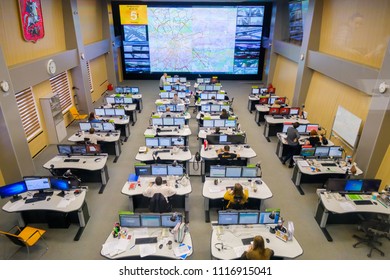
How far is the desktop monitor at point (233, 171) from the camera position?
653 cm

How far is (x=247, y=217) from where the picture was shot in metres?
5.09

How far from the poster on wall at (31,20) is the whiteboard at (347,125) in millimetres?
10368

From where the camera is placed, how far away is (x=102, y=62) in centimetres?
1606

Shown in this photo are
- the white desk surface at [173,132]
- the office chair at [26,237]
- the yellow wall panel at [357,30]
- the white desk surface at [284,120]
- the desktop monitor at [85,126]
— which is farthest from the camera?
the white desk surface at [284,120]

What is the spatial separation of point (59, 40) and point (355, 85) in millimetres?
10812

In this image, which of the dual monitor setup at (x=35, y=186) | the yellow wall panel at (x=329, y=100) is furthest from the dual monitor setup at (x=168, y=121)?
the yellow wall panel at (x=329, y=100)

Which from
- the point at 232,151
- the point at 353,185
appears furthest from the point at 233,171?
the point at 353,185

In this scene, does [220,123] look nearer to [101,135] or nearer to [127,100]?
[101,135]

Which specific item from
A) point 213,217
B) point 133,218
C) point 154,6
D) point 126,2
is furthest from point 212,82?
point 133,218

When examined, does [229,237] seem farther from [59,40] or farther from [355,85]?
[59,40]

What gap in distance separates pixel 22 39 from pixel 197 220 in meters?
7.57

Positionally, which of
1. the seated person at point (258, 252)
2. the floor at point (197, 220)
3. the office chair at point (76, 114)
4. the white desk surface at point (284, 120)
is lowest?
the floor at point (197, 220)

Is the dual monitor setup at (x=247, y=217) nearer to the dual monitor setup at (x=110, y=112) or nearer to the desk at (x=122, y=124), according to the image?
the desk at (x=122, y=124)

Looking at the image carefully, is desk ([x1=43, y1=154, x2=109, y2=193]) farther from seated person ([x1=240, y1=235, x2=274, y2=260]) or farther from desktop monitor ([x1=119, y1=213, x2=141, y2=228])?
seated person ([x1=240, y1=235, x2=274, y2=260])
